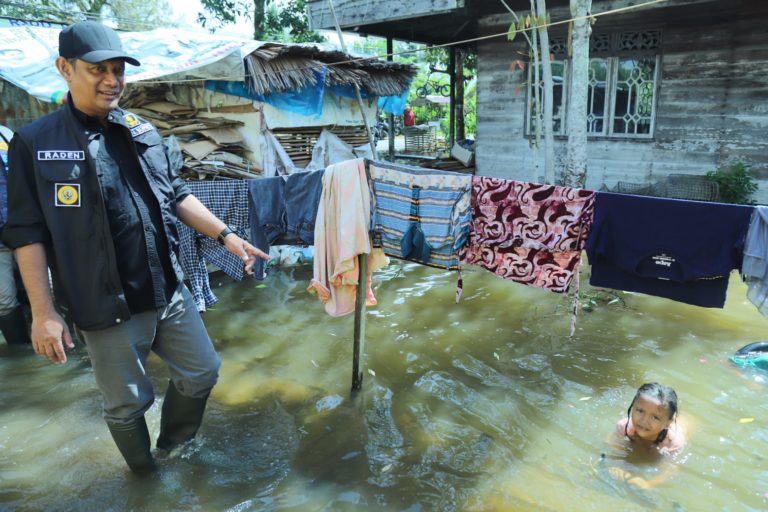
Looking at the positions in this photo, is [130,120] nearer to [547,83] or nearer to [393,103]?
[547,83]

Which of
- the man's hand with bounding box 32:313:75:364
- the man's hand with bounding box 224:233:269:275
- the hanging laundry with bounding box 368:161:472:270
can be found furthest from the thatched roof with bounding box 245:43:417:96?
the man's hand with bounding box 32:313:75:364

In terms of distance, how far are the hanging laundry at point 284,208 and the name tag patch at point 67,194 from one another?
1852 mm

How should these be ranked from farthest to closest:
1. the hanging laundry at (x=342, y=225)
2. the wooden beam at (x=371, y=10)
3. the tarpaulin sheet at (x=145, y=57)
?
the wooden beam at (x=371, y=10) → the tarpaulin sheet at (x=145, y=57) → the hanging laundry at (x=342, y=225)

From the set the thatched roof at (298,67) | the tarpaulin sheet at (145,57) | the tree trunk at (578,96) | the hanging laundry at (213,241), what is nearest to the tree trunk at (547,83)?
the tree trunk at (578,96)

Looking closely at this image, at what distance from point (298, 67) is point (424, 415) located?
5.82 meters

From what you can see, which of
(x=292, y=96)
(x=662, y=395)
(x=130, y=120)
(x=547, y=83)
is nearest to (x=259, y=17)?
(x=292, y=96)

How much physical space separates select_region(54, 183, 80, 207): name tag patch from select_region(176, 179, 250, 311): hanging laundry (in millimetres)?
1776

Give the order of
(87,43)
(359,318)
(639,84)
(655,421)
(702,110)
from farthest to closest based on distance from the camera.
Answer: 1. (639,84)
2. (702,110)
3. (359,318)
4. (655,421)
5. (87,43)

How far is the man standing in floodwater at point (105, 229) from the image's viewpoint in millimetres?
2488

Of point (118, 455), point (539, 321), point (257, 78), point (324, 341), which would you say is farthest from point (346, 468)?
point (257, 78)

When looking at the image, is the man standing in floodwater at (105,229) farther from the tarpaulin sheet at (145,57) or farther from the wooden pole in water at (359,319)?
the tarpaulin sheet at (145,57)

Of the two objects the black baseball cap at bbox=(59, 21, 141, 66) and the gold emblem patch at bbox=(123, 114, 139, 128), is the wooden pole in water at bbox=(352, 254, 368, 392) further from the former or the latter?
the black baseball cap at bbox=(59, 21, 141, 66)

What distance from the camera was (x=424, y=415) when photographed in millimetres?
4312

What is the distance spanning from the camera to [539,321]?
6.12m
